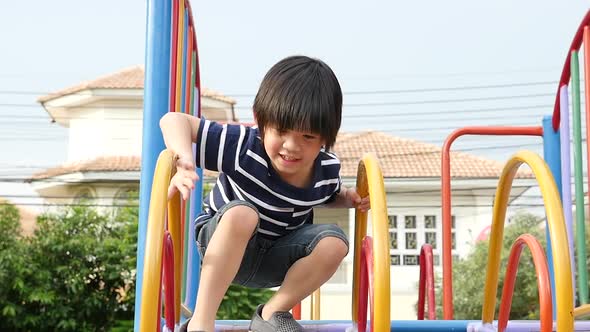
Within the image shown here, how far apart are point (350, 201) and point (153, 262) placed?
0.79 m

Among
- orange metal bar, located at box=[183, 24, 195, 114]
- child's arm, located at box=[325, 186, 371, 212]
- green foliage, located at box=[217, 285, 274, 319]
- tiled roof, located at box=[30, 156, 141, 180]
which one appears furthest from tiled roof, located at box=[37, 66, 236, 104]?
child's arm, located at box=[325, 186, 371, 212]

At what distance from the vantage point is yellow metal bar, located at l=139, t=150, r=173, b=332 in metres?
1.39

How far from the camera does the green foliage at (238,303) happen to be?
8.50m

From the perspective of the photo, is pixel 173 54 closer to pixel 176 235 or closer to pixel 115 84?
pixel 176 235

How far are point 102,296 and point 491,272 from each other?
326 inches

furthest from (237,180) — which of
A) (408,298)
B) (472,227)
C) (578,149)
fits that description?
(472,227)

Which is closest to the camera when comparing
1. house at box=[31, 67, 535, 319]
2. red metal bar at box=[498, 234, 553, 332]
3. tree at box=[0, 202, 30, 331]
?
red metal bar at box=[498, 234, 553, 332]

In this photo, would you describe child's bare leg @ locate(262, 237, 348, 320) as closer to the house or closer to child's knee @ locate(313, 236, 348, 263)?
child's knee @ locate(313, 236, 348, 263)

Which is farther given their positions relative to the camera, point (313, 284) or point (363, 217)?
point (363, 217)

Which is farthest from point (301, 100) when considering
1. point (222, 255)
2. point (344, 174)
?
point (344, 174)

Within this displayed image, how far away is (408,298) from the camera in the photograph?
1831cm

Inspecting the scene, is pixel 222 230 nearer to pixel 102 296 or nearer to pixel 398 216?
pixel 102 296

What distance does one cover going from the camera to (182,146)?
5.74ft

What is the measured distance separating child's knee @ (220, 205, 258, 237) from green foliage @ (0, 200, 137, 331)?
836 centimetres
